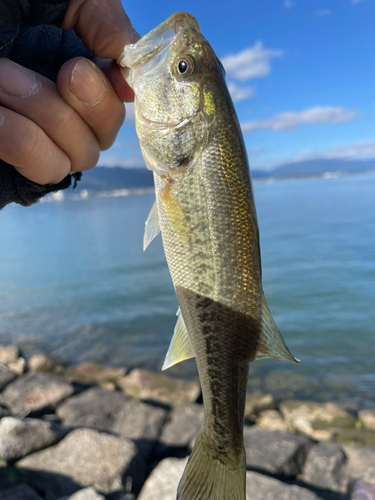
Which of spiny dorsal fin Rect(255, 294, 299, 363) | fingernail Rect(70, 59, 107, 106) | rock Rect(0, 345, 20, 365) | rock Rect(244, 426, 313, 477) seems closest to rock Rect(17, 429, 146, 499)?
rock Rect(244, 426, 313, 477)

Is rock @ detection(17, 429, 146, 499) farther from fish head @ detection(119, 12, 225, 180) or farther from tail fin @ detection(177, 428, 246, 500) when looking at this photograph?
fish head @ detection(119, 12, 225, 180)

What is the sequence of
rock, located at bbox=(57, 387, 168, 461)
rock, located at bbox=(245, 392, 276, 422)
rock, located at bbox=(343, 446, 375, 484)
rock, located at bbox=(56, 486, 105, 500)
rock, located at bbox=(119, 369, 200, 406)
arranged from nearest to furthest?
rock, located at bbox=(56, 486, 105, 500) < rock, located at bbox=(343, 446, 375, 484) < rock, located at bbox=(57, 387, 168, 461) < rock, located at bbox=(245, 392, 276, 422) < rock, located at bbox=(119, 369, 200, 406)

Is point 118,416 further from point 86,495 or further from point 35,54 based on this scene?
point 35,54

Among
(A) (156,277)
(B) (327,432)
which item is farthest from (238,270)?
(A) (156,277)

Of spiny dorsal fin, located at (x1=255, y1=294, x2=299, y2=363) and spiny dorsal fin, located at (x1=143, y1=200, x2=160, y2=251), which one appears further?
spiny dorsal fin, located at (x1=143, y1=200, x2=160, y2=251)

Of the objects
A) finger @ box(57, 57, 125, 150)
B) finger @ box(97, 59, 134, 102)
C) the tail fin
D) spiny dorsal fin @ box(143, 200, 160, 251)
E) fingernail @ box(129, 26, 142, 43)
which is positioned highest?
fingernail @ box(129, 26, 142, 43)

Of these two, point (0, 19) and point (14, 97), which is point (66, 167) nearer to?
point (14, 97)

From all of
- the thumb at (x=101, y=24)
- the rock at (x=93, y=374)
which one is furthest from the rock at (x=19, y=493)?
the thumb at (x=101, y=24)

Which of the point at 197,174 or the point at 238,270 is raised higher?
the point at 197,174
